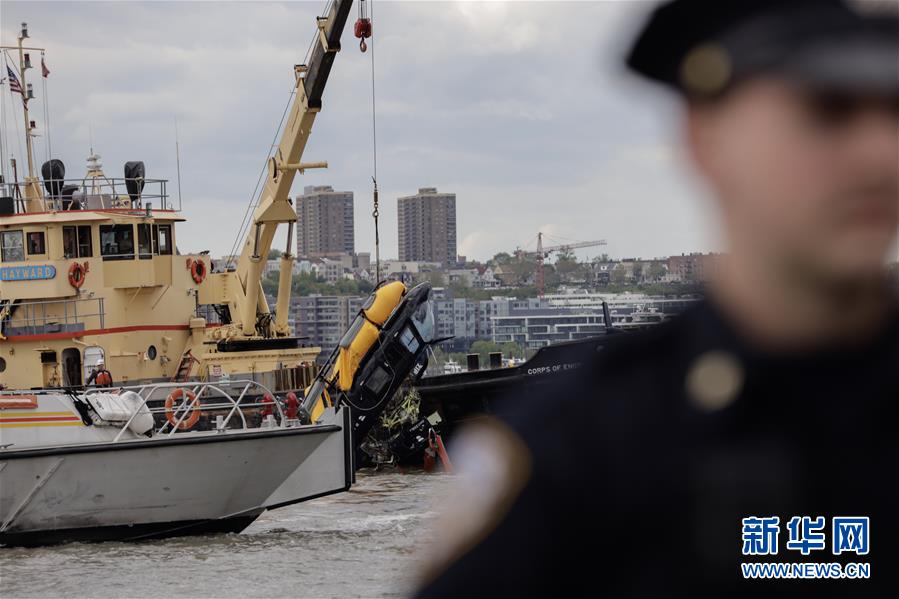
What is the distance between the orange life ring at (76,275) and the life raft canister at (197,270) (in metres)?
2.47

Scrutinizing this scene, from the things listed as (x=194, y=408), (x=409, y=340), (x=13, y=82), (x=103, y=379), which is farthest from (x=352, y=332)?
(x=13, y=82)

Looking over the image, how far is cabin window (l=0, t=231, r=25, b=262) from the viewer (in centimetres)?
2338

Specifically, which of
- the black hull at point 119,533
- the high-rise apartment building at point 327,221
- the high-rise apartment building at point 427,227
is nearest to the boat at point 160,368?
the black hull at point 119,533

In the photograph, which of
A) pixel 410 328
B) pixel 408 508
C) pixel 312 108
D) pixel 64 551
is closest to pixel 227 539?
pixel 64 551

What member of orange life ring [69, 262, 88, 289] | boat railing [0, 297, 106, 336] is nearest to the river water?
boat railing [0, 297, 106, 336]

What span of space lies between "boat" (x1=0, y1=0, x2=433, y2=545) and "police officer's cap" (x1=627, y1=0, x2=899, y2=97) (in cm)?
1436

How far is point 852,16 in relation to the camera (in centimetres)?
89

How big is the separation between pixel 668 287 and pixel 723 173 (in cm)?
22

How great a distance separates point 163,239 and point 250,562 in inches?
431

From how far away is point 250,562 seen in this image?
14859mm

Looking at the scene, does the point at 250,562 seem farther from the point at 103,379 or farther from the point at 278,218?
the point at 278,218

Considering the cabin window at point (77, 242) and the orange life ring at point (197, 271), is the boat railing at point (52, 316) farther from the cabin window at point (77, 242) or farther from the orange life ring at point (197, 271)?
the orange life ring at point (197, 271)

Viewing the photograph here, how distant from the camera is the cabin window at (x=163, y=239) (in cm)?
2453

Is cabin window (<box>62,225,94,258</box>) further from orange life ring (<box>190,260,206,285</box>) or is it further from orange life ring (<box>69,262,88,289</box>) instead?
orange life ring (<box>190,260,206,285</box>)
